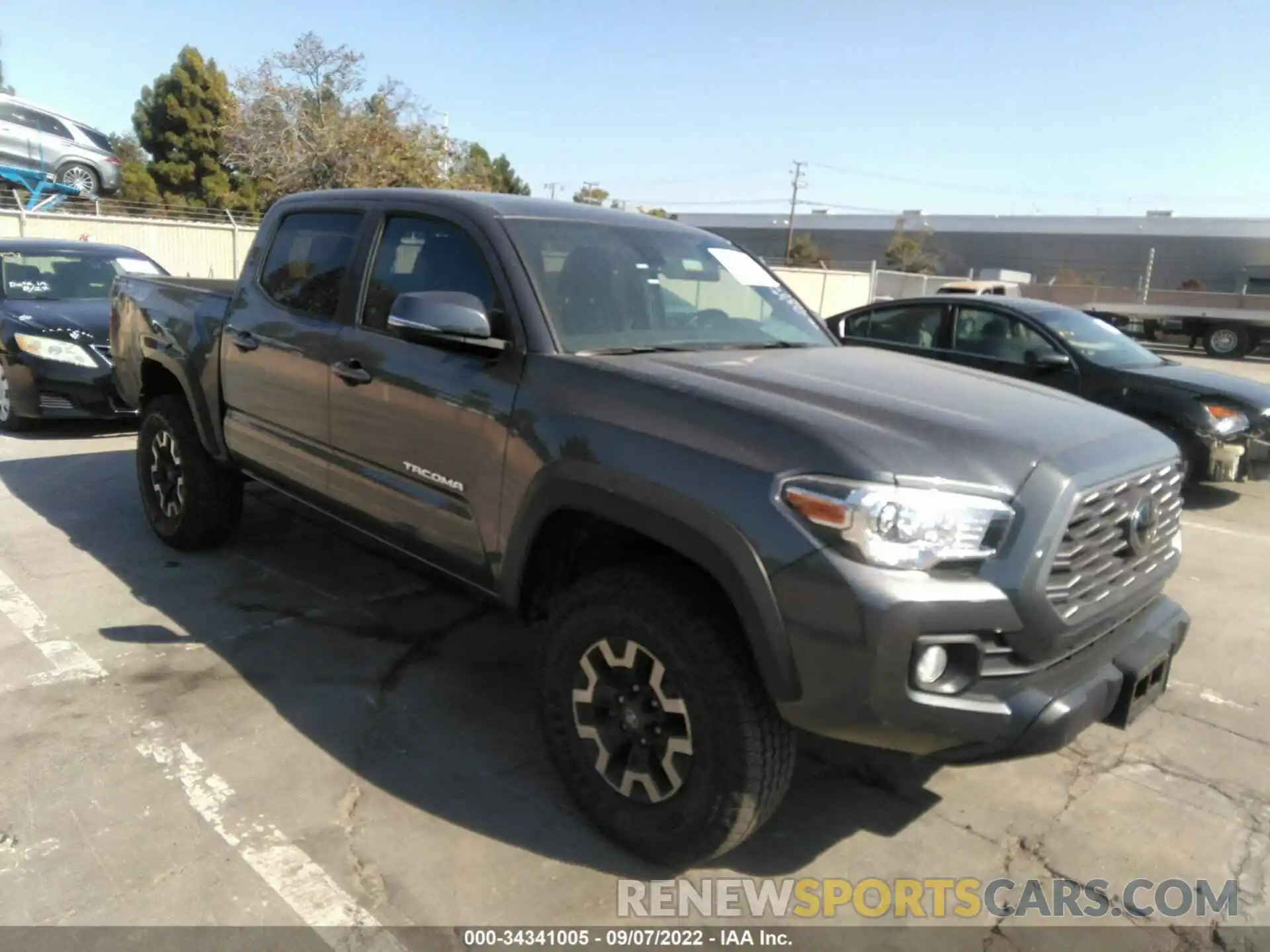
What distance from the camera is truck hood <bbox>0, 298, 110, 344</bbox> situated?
7816 millimetres

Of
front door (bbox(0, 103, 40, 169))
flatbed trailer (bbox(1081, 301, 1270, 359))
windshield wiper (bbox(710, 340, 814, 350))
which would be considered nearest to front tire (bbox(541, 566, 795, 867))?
windshield wiper (bbox(710, 340, 814, 350))

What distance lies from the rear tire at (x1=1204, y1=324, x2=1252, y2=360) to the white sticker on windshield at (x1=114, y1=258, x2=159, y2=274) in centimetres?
2431

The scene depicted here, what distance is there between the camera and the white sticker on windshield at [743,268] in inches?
162

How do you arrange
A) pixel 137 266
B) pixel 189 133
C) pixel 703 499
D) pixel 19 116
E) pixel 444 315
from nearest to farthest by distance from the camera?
1. pixel 703 499
2. pixel 444 315
3. pixel 137 266
4. pixel 19 116
5. pixel 189 133

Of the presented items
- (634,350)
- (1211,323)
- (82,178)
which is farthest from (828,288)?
(634,350)

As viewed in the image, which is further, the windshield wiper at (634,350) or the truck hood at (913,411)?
the windshield wiper at (634,350)

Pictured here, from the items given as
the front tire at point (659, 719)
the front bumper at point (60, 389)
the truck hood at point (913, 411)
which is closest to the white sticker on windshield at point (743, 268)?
the truck hood at point (913, 411)

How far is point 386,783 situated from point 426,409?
130cm

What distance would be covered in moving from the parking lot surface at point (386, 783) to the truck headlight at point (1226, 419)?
276cm

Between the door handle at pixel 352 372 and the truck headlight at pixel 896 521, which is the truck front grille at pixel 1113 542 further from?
the door handle at pixel 352 372

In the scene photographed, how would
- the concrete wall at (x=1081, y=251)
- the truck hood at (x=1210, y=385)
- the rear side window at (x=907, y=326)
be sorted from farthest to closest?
1. the concrete wall at (x=1081, y=251)
2. the rear side window at (x=907, y=326)
3. the truck hood at (x=1210, y=385)

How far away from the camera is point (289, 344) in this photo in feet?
13.8

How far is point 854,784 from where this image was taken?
134 inches

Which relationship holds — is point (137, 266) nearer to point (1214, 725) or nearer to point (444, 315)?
point (444, 315)
